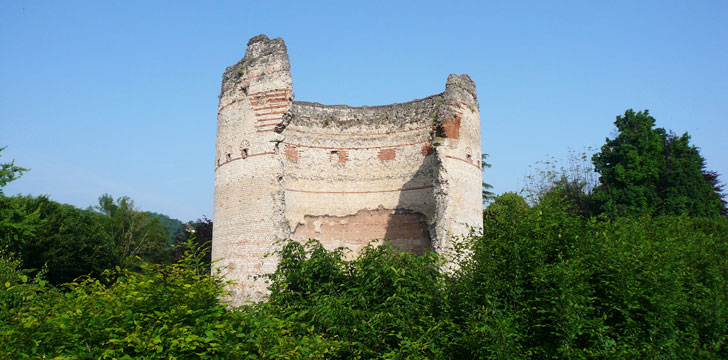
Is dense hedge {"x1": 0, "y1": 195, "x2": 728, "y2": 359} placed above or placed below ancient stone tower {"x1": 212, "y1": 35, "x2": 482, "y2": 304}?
below

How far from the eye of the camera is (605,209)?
25.8 m

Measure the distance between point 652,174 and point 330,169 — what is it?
16874mm

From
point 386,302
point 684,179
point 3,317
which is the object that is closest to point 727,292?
point 386,302

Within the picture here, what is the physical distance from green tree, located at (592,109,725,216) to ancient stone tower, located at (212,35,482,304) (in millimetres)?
11679

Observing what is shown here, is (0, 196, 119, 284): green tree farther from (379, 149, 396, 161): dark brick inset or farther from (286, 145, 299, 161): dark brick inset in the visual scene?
(379, 149, 396, 161): dark brick inset

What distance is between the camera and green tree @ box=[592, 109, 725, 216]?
25.3 meters

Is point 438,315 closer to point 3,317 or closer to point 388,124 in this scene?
point 3,317

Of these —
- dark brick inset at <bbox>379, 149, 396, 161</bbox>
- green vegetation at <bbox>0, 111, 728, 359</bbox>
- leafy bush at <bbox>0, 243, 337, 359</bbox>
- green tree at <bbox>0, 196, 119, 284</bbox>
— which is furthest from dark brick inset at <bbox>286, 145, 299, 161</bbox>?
green tree at <bbox>0, 196, 119, 284</bbox>

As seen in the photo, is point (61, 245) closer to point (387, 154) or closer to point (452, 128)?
point (387, 154)

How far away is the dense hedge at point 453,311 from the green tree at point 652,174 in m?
17.1

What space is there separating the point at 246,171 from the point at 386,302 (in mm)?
7676

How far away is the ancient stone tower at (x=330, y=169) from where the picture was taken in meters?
14.8

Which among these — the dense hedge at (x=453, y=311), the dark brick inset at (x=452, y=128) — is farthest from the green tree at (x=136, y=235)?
the dense hedge at (x=453, y=311)

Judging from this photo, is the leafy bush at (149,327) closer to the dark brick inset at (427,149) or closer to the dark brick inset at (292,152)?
the dark brick inset at (292,152)
